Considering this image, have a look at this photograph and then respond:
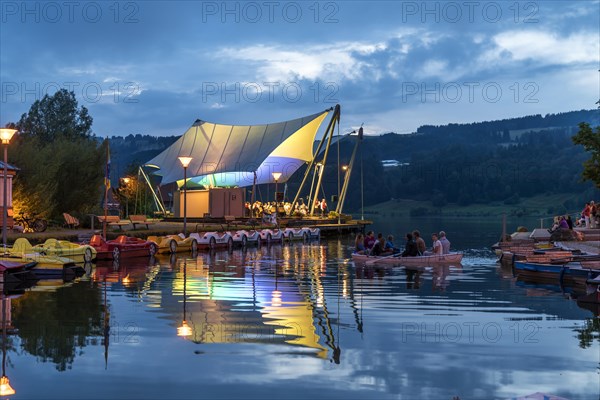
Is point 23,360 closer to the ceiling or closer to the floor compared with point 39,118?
closer to the floor

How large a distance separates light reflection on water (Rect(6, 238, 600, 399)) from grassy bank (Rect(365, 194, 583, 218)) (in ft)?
509

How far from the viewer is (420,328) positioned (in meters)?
15.1

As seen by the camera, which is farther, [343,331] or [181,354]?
[343,331]

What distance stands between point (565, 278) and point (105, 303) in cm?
1395

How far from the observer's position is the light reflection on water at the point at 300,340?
1040cm

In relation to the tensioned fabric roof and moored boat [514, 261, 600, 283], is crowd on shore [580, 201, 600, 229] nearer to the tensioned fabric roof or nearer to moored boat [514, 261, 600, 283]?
moored boat [514, 261, 600, 283]

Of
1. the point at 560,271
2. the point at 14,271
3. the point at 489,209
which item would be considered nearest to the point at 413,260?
the point at 560,271

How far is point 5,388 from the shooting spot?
10.2 metres

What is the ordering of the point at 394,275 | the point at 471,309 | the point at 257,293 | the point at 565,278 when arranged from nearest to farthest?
1. the point at 471,309
2. the point at 257,293
3. the point at 565,278
4. the point at 394,275

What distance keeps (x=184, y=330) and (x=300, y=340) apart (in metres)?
2.32

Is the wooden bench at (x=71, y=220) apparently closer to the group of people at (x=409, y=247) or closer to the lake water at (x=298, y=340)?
the group of people at (x=409, y=247)

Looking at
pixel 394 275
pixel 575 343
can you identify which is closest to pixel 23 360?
pixel 575 343

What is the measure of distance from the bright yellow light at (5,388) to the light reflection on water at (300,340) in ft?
0.48

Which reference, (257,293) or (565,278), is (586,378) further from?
(565,278)
